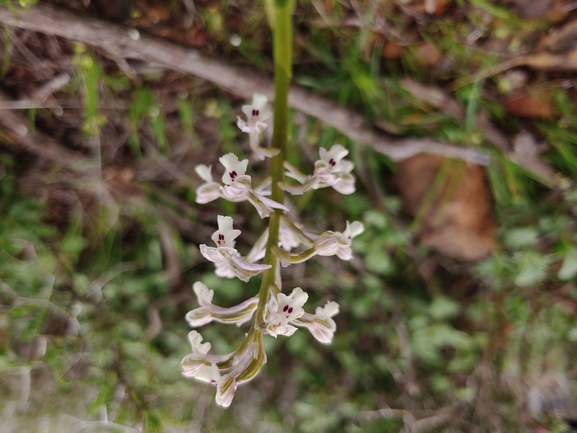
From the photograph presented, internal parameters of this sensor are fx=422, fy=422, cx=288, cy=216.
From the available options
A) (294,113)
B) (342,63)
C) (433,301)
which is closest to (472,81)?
(342,63)

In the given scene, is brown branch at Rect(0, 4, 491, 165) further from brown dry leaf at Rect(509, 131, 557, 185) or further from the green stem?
the green stem

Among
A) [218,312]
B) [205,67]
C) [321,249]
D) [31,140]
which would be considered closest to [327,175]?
[321,249]

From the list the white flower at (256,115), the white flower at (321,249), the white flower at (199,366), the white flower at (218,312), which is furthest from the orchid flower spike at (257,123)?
the white flower at (199,366)

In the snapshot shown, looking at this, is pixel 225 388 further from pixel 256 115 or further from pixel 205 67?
pixel 205 67

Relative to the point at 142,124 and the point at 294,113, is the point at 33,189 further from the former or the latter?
the point at 294,113

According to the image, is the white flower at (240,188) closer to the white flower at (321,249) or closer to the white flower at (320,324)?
the white flower at (321,249)
